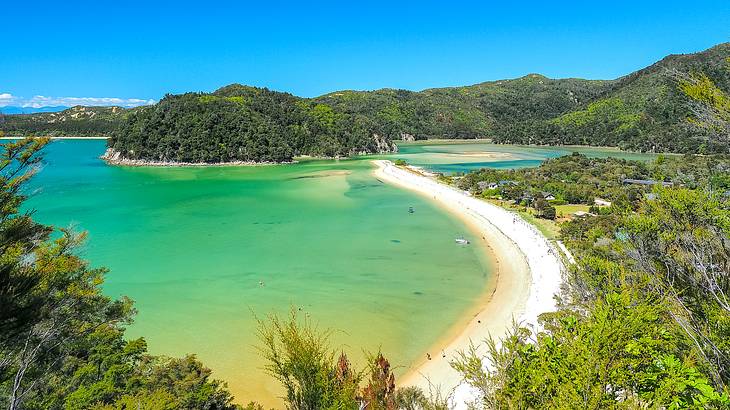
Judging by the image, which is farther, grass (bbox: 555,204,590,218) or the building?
the building

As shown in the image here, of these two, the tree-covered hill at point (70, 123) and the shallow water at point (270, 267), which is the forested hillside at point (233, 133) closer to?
the shallow water at point (270, 267)

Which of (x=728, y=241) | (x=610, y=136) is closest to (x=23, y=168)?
(x=728, y=241)

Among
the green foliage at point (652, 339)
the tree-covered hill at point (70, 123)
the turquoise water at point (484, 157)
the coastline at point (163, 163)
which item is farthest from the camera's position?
the tree-covered hill at point (70, 123)

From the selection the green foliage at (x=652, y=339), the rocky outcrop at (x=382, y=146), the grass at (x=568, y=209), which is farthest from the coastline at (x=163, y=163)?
the green foliage at (x=652, y=339)

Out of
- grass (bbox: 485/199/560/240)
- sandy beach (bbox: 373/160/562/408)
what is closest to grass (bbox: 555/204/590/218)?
grass (bbox: 485/199/560/240)

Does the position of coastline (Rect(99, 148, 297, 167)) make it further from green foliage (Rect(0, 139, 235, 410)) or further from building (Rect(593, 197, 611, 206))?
green foliage (Rect(0, 139, 235, 410))

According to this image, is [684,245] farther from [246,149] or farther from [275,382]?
[246,149]

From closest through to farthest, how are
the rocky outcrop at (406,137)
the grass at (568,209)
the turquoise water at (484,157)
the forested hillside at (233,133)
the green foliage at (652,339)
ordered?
the green foliage at (652,339)
the grass at (568,209)
the turquoise water at (484,157)
the forested hillside at (233,133)
the rocky outcrop at (406,137)
